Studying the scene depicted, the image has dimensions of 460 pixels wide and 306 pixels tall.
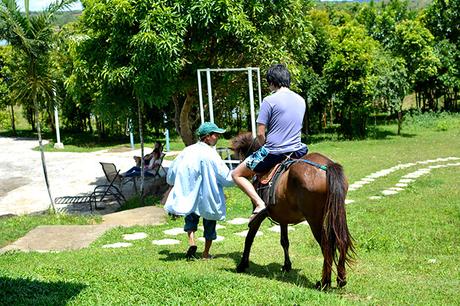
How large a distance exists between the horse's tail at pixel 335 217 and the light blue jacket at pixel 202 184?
1659mm

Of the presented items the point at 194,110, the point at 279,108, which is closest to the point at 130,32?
the point at 194,110

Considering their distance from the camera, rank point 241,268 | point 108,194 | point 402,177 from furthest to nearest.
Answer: point 402,177, point 108,194, point 241,268

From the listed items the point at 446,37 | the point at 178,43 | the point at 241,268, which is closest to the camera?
the point at 241,268

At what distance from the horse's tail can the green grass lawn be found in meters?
0.41

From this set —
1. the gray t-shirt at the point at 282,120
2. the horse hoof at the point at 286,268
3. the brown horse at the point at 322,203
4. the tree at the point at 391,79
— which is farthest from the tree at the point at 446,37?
the brown horse at the point at 322,203

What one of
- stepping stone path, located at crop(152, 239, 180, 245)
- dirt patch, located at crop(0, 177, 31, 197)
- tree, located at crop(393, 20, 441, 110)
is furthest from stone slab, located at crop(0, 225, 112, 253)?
tree, located at crop(393, 20, 441, 110)

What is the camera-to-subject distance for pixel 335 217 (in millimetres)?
4488

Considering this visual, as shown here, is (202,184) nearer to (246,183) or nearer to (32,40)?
(246,183)

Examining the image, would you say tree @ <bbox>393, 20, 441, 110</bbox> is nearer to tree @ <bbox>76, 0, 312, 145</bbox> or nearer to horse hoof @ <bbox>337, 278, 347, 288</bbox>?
tree @ <bbox>76, 0, 312, 145</bbox>

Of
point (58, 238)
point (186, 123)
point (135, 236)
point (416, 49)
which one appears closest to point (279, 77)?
point (135, 236)

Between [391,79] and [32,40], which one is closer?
[32,40]

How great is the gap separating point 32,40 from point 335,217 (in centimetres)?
797

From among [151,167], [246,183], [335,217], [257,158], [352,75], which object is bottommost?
[151,167]

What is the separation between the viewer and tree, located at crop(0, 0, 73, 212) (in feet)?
Answer: 32.7
